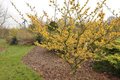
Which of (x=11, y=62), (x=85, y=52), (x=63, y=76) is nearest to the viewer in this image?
(x=85, y=52)

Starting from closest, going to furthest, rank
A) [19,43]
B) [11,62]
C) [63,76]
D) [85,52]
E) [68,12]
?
[68,12], [85,52], [63,76], [11,62], [19,43]

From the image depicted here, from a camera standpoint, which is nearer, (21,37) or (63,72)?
(63,72)

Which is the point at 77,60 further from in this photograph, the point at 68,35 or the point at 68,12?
the point at 68,12

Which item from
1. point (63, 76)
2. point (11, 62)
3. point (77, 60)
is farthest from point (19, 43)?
point (77, 60)

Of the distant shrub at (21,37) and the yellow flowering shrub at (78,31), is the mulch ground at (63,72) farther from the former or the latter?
the distant shrub at (21,37)

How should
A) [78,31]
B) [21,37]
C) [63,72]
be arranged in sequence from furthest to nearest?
[21,37], [63,72], [78,31]

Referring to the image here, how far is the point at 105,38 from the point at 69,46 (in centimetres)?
93

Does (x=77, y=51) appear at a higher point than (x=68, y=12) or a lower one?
→ lower

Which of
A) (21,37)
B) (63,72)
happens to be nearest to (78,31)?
(63,72)

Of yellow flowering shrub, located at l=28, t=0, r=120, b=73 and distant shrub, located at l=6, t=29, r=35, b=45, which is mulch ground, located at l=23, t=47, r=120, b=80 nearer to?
yellow flowering shrub, located at l=28, t=0, r=120, b=73

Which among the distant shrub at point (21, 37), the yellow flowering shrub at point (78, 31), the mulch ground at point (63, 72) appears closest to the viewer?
the yellow flowering shrub at point (78, 31)

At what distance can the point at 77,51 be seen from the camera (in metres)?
6.71

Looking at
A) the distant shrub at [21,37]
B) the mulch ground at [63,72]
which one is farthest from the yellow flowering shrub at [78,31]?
the distant shrub at [21,37]

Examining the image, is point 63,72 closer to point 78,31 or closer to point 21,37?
point 78,31
